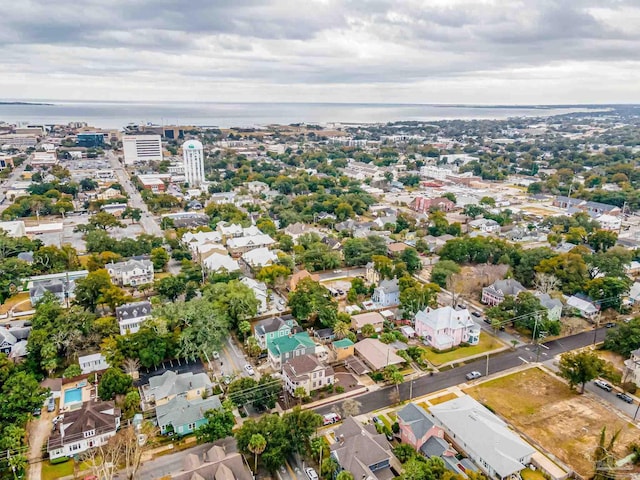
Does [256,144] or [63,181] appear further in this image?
[256,144]

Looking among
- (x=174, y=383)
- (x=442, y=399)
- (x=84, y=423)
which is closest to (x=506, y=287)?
(x=442, y=399)

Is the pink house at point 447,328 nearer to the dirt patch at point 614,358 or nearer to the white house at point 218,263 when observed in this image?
the dirt patch at point 614,358

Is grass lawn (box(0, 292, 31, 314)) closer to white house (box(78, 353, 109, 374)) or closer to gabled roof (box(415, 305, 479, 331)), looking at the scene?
white house (box(78, 353, 109, 374))

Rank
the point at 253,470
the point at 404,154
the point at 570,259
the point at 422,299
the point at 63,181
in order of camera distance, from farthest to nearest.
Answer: the point at 404,154 → the point at 63,181 → the point at 570,259 → the point at 422,299 → the point at 253,470

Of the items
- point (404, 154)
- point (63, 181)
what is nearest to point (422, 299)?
point (63, 181)

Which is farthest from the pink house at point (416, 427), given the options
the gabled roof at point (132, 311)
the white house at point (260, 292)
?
the gabled roof at point (132, 311)

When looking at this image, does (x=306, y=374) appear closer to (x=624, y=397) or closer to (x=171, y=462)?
(x=171, y=462)

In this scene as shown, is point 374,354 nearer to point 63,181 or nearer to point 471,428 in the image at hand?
point 471,428
